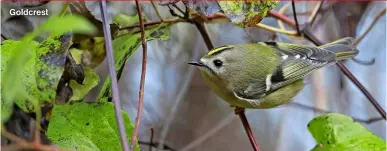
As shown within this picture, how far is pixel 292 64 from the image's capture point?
1.30 meters

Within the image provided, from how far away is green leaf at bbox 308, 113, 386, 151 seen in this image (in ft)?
2.89

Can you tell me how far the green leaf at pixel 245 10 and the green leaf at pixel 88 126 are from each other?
23 centimetres

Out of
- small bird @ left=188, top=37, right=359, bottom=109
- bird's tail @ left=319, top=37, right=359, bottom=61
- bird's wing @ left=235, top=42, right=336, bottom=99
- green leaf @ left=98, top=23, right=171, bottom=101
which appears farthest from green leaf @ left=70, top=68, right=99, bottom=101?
bird's tail @ left=319, top=37, right=359, bottom=61

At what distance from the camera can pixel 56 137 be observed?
76 cm

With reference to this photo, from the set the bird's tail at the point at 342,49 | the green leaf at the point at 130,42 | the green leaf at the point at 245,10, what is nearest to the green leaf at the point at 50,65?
the green leaf at the point at 130,42

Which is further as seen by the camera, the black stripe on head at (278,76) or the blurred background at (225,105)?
the blurred background at (225,105)

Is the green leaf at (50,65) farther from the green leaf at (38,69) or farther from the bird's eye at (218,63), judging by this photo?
the bird's eye at (218,63)

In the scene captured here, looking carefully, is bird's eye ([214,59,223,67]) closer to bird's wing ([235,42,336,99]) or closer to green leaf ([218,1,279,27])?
bird's wing ([235,42,336,99])

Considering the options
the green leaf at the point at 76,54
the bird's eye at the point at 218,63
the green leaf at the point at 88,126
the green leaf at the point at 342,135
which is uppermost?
the green leaf at the point at 76,54

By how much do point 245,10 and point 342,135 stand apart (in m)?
0.29

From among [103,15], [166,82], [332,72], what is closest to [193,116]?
[166,82]

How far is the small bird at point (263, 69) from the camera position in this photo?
1181 mm

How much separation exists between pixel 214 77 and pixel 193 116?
0.92 metres

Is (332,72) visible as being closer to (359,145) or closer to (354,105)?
(354,105)
